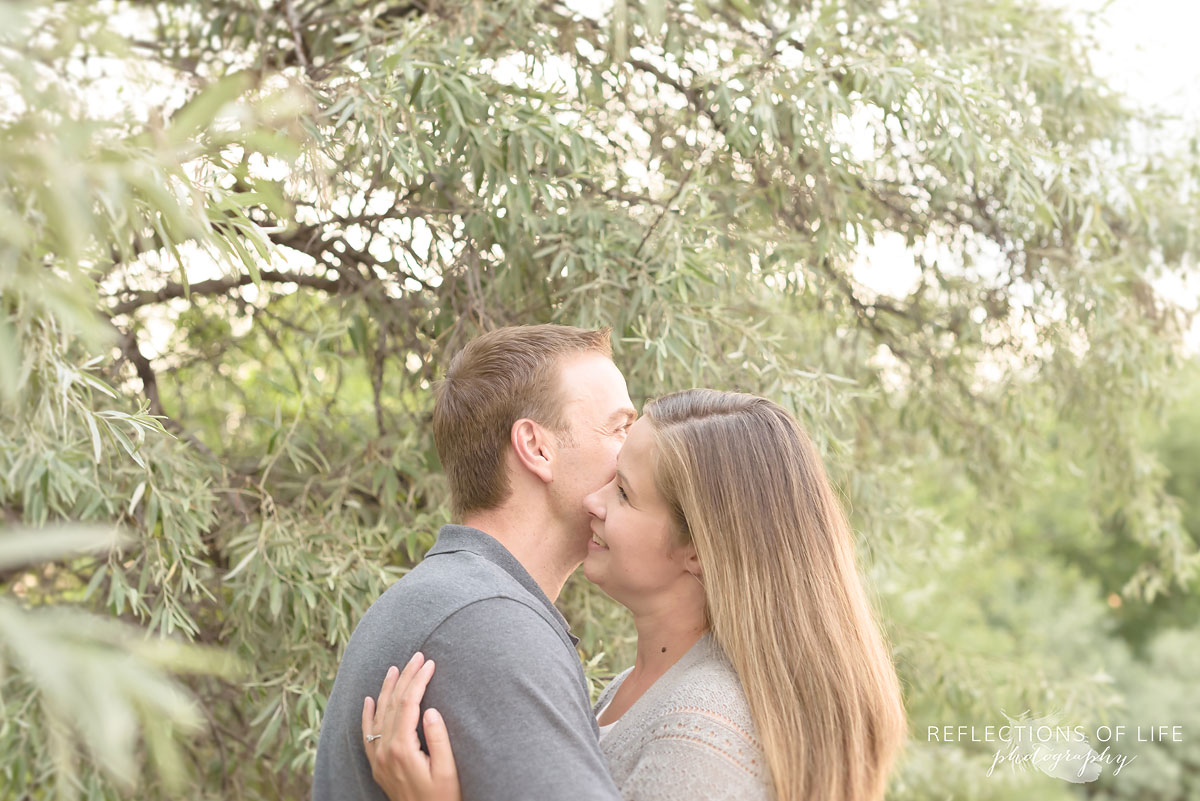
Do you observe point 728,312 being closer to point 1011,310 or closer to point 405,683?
point 1011,310

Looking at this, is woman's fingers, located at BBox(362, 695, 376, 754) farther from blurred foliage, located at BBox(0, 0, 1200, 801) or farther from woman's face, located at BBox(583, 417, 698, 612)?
woman's face, located at BBox(583, 417, 698, 612)

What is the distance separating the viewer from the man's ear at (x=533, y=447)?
6.66 ft

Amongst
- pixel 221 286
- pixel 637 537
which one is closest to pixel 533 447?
pixel 637 537

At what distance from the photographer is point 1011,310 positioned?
4.40 metres

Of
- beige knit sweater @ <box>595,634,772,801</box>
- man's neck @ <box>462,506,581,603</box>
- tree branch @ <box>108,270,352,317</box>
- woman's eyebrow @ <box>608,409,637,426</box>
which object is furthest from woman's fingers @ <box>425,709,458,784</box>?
tree branch @ <box>108,270,352,317</box>

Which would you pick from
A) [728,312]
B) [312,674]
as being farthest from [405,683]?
[728,312]

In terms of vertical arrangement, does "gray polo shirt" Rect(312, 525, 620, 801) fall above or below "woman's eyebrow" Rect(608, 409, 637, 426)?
below

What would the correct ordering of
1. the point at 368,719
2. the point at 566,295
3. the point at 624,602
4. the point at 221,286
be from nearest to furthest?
the point at 368,719
the point at 624,602
the point at 566,295
the point at 221,286

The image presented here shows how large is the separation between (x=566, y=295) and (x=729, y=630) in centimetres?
144

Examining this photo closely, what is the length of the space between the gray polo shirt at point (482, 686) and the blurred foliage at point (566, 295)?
274 millimetres

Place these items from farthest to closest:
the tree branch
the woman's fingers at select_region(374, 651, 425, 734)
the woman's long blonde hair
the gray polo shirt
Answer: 1. the tree branch
2. the woman's long blonde hair
3. the woman's fingers at select_region(374, 651, 425, 734)
4. the gray polo shirt

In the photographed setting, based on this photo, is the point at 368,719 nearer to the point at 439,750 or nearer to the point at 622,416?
the point at 439,750

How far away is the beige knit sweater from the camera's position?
5.56 feet

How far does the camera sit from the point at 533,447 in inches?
80.3
